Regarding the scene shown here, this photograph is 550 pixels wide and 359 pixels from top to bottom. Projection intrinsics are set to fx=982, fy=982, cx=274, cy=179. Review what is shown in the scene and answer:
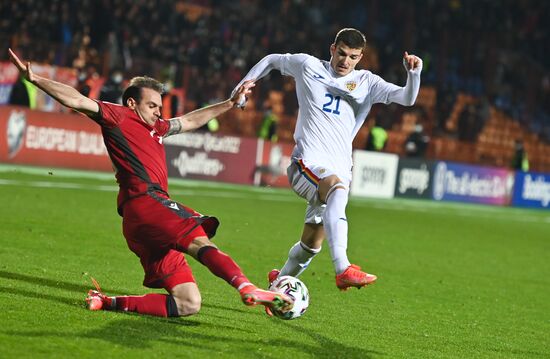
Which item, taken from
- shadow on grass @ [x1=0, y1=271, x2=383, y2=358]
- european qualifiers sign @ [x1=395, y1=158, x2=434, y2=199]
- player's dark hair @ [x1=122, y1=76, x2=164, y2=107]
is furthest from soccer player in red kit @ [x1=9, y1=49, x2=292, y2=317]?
european qualifiers sign @ [x1=395, y1=158, x2=434, y2=199]

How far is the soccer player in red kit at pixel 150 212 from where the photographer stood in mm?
6379

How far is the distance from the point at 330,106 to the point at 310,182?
71 centimetres

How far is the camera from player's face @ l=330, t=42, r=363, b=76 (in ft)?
25.2

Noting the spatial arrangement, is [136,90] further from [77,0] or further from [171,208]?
[77,0]

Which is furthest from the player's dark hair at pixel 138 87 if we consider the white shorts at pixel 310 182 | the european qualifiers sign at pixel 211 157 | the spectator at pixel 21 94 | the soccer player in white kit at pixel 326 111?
the european qualifiers sign at pixel 211 157

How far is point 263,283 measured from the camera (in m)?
9.50

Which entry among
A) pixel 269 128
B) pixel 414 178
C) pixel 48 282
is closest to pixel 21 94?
pixel 269 128

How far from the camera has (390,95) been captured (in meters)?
7.88

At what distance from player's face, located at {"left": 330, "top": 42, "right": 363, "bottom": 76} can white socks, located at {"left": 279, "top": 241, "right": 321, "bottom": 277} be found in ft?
4.73

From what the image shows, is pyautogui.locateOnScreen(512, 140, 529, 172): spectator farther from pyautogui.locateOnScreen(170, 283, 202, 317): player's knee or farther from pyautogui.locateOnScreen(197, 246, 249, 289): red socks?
pyautogui.locateOnScreen(197, 246, 249, 289): red socks

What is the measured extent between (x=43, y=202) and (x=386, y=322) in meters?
7.86

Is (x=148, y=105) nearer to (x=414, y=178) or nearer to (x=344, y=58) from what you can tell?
(x=344, y=58)

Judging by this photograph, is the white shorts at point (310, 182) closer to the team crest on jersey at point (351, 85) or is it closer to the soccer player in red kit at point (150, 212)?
the team crest on jersey at point (351, 85)

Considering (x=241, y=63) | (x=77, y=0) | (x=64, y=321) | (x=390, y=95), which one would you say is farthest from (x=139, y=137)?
(x=241, y=63)
